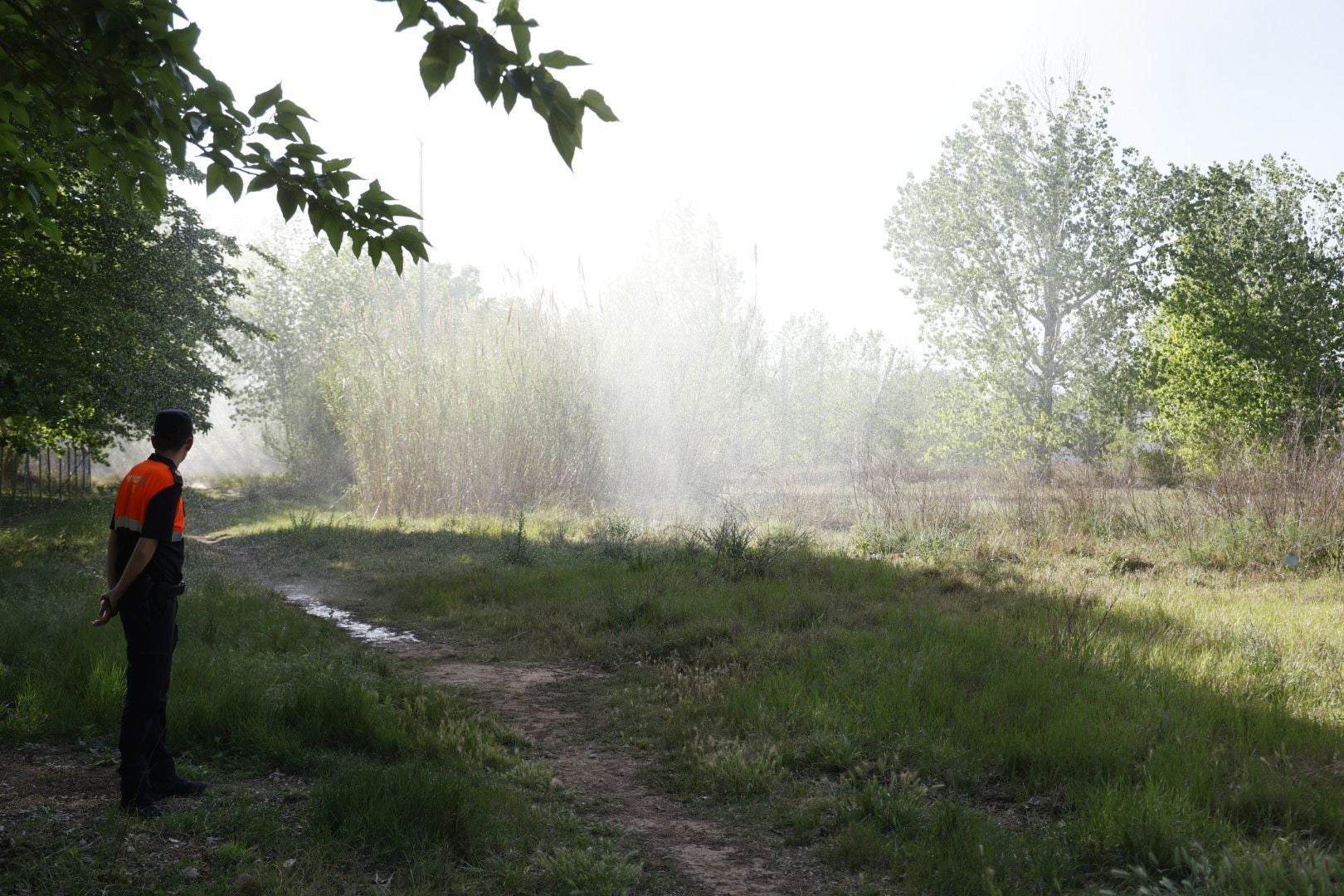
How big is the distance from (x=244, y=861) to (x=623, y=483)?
14.3 meters

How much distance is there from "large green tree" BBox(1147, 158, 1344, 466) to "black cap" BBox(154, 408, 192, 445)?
2173cm

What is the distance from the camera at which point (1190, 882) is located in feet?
10.1

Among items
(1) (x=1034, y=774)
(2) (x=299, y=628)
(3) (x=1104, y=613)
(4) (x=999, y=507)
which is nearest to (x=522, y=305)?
(4) (x=999, y=507)

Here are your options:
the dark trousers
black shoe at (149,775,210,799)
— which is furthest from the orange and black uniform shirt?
black shoe at (149,775,210,799)

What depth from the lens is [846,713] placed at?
17.1ft

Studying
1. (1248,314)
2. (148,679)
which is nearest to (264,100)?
(148,679)

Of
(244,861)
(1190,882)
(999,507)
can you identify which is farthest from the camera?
(999,507)

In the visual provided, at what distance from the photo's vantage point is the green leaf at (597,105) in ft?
8.03

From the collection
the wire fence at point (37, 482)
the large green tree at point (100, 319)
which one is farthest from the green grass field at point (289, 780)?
the wire fence at point (37, 482)

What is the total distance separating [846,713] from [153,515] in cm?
378

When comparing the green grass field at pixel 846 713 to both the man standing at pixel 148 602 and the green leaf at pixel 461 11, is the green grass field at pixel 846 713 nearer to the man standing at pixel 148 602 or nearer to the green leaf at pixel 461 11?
the man standing at pixel 148 602

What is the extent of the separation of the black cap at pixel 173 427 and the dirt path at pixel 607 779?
2563mm

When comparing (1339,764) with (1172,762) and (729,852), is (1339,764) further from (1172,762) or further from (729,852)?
(729,852)

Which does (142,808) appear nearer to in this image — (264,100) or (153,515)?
(153,515)
